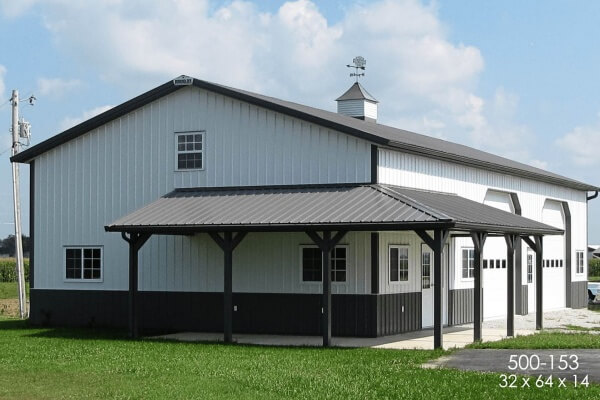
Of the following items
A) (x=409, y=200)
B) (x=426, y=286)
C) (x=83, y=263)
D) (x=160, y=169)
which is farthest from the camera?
(x=83, y=263)

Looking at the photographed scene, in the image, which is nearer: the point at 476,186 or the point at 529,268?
the point at 476,186

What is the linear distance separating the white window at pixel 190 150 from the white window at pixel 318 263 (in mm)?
3689

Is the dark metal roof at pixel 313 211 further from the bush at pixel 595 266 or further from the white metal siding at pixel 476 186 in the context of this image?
the bush at pixel 595 266

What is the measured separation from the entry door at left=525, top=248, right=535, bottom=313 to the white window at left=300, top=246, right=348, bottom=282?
34.3 ft

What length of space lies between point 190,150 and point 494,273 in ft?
32.6

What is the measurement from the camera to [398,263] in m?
23.8

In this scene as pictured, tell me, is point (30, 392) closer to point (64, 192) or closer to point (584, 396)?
point (584, 396)

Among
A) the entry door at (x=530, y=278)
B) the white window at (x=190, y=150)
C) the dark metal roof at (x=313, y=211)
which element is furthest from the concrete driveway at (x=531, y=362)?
the entry door at (x=530, y=278)

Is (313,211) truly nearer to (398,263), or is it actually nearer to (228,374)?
(398,263)

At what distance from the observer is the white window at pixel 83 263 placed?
26484 millimetres

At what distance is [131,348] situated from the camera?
2055 cm

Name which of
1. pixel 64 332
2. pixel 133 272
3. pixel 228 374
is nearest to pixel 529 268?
pixel 133 272

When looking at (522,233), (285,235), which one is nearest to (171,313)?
(285,235)

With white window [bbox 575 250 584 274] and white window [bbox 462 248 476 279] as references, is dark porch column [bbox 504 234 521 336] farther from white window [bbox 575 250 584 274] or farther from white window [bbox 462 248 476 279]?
white window [bbox 575 250 584 274]
